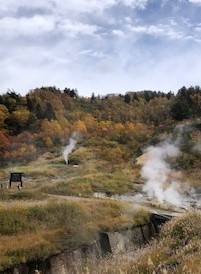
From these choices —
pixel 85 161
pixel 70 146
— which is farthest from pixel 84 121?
pixel 85 161

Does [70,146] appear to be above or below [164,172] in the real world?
above

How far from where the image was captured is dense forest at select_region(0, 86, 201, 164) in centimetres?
6331

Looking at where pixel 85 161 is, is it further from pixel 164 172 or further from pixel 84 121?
pixel 84 121

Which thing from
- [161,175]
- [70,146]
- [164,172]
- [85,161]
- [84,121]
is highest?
[84,121]

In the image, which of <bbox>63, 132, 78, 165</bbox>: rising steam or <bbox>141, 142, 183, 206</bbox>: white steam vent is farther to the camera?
<bbox>63, 132, 78, 165</bbox>: rising steam

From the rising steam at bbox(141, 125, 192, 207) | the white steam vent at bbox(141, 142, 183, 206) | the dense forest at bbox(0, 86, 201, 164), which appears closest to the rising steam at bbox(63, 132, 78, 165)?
the dense forest at bbox(0, 86, 201, 164)

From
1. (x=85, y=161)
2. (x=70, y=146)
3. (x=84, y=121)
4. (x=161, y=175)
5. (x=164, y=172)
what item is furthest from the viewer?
(x=84, y=121)

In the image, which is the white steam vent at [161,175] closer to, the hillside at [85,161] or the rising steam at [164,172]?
the rising steam at [164,172]

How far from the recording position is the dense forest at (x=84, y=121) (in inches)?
2493

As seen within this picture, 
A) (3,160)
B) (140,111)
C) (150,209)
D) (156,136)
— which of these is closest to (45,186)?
(150,209)

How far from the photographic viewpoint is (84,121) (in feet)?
248

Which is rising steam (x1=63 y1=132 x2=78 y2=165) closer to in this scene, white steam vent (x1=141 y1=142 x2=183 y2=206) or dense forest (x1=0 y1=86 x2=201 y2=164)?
dense forest (x1=0 y1=86 x2=201 y2=164)

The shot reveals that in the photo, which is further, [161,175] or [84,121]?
[84,121]

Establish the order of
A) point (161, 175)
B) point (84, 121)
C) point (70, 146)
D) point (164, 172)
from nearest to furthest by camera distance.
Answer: point (161, 175), point (164, 172), point (70, 146), point (84, 121)
